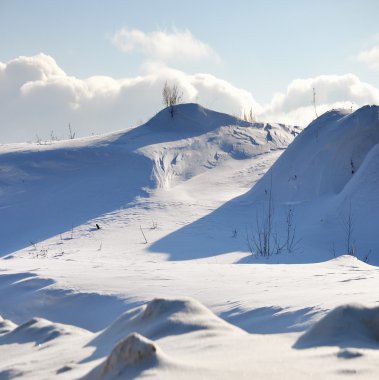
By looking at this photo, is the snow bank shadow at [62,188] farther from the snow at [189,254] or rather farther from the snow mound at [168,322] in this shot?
the snow mound at [168,322]

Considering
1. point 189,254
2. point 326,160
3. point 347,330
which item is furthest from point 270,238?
point 347,330

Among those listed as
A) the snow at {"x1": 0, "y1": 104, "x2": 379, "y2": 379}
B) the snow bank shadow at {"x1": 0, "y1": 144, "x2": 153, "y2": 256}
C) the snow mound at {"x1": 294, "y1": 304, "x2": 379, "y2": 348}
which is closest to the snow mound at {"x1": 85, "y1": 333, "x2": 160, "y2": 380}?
the snow at {"x1": 0, "y1": 104, "x2": 379, "y2": 379}

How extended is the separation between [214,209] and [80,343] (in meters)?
8.60

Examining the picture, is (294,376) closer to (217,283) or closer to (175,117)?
(217,283)

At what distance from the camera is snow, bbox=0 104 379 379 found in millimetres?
2307

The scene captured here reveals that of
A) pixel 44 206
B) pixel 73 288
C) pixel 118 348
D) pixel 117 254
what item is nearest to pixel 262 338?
pixel 118 348

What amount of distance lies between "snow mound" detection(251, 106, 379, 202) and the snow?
1.1 inches

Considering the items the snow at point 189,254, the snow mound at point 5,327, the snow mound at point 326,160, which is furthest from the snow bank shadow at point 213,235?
the snow mound at point 5,327

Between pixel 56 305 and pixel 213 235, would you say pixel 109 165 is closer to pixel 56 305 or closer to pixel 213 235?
pixel 213 235

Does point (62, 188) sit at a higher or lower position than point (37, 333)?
higher

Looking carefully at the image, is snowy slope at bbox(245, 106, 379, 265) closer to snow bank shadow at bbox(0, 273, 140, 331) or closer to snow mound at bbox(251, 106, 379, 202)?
snow mound at bbox(251, 106, 379, 202)

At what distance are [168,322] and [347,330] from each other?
723 mm

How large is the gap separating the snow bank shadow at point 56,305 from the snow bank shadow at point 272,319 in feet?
3.65

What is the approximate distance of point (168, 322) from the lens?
2.64 m
